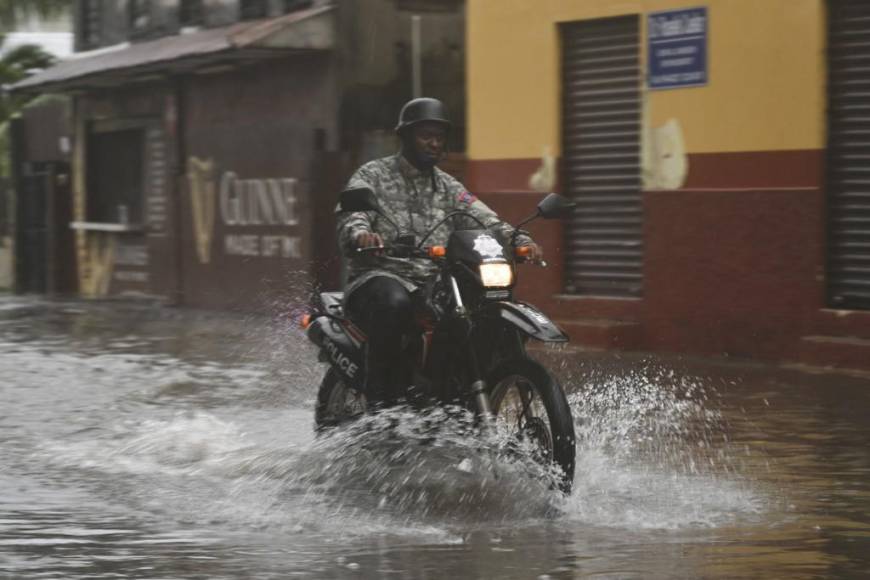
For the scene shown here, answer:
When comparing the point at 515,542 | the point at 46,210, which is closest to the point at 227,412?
the point at 515,542

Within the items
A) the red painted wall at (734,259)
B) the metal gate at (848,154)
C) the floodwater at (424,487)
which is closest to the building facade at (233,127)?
the red painted wall at (734,259)

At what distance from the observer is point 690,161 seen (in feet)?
48.3

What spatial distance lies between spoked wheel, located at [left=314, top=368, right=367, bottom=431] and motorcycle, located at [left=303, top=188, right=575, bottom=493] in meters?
0.63

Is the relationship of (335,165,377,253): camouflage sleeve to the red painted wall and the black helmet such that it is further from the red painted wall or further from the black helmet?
the red painted wall

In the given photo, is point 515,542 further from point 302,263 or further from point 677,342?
point 302,263

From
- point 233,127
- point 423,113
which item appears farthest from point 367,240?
point 233,127

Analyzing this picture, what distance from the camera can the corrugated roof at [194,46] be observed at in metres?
20.2

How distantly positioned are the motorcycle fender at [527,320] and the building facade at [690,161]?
19.5 ft

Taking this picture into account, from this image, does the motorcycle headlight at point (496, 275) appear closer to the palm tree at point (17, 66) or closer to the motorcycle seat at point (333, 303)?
the motorcycle seat at point (333, 303)

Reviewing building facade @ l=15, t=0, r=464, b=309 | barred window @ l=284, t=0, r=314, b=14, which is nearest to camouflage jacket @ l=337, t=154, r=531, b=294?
building facade @ l=15, t=0, r=464, b=309

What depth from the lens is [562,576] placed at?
229 inches

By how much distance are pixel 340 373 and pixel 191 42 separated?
14.7 m

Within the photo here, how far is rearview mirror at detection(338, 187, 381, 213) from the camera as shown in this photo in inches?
298

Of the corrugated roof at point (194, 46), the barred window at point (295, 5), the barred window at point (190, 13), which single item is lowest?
the corrugated roof at point (194, 46)
